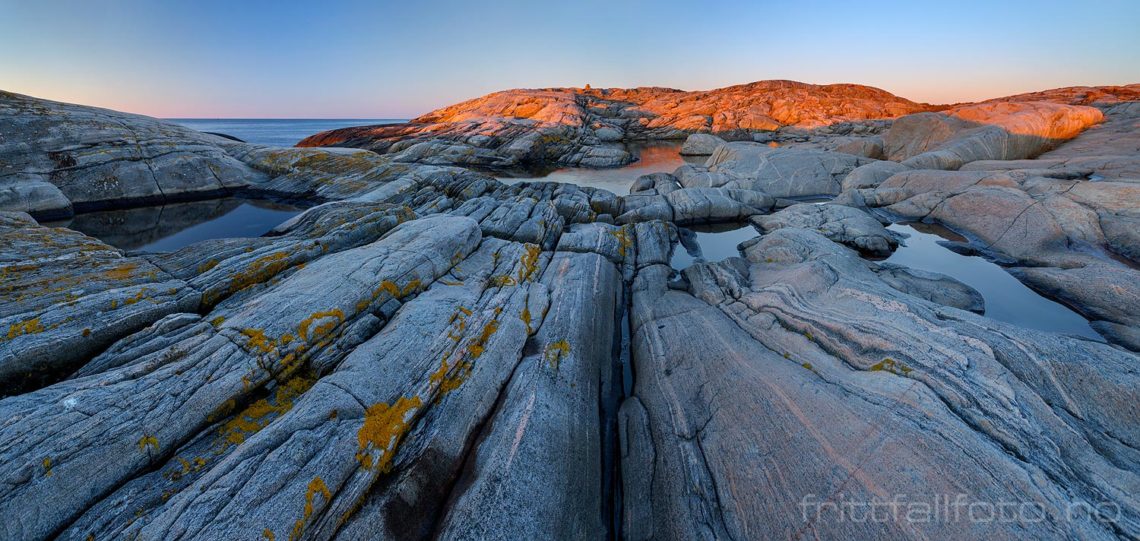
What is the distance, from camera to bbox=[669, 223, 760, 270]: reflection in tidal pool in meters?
19.0

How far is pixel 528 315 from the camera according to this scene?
10.6 metres

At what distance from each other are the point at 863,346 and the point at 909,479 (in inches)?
141

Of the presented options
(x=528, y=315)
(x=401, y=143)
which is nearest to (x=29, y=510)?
(x=528, y=315)

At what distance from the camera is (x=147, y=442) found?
5734mm

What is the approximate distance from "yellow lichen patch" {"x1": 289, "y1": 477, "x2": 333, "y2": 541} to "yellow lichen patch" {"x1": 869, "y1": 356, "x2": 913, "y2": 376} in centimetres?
1022

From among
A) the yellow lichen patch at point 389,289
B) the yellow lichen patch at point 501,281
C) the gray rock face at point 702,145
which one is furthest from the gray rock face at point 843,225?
the gray rock face at point 702,145

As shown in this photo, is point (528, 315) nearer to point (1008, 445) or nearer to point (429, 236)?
point (429, 236)

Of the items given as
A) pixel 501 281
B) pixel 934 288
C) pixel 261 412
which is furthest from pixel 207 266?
pixel 934 288

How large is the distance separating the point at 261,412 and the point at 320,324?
7.07 ft

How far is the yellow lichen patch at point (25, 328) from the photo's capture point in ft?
22.3

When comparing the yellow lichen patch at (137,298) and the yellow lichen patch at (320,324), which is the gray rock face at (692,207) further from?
the yellow lichen patch at (137,298)

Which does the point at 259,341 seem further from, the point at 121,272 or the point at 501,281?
the point at 501,281

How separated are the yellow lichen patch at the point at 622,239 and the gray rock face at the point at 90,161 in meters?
27.5

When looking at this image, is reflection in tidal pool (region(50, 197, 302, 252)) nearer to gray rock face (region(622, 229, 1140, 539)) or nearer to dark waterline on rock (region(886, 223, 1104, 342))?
gray rock face (region(622, 229, 1140, 539))
